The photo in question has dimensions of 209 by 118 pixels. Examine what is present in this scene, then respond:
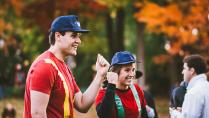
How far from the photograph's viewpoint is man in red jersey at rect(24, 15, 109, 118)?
5.26 metres

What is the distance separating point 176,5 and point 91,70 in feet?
54.4

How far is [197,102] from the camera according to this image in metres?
7.10

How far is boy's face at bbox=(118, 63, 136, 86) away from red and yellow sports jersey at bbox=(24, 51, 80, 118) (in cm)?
118

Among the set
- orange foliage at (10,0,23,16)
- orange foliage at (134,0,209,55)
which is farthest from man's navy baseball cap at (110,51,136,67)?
orange foliage at (10,0,23,16)

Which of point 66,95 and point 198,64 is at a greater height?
point 66,95

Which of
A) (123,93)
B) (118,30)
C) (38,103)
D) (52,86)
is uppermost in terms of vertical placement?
(52,86)

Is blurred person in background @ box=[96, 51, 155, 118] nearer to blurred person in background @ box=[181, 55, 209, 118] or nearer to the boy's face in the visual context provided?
the boy's face

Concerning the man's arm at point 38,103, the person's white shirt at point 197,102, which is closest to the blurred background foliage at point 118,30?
the person's white shirt at point 197,102

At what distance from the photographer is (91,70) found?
136 feet

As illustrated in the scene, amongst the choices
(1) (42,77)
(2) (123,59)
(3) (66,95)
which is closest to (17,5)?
(2) (123,59)

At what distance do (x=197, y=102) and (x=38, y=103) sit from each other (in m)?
2.45

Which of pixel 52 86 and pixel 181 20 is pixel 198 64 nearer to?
pixel 52 86

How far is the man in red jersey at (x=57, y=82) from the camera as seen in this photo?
5258 mm

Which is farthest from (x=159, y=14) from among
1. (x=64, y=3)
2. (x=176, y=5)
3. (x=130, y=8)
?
(x=130, y=8)
